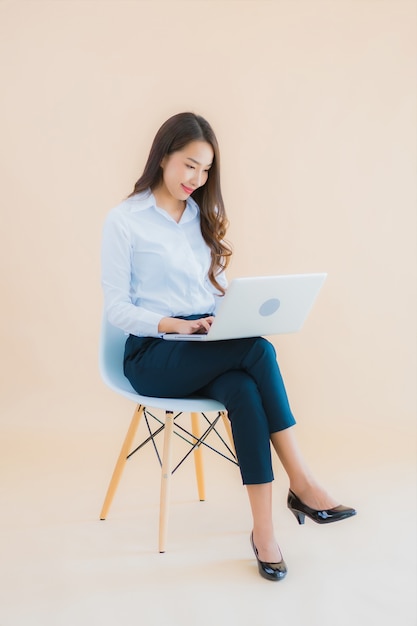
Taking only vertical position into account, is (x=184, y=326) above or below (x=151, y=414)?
above

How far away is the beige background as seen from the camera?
294 centimetres

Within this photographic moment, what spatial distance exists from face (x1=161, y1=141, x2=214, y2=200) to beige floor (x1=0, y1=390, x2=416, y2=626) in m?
0.97

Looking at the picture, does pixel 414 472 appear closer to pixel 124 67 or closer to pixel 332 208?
pixel 332 208

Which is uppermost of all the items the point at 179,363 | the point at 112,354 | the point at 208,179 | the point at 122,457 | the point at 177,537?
the point at 208,179

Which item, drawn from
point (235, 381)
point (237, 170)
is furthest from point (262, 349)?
point (237, 170)

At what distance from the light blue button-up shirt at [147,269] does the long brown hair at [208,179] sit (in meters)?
0.06

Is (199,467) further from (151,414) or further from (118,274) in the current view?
(118,274)

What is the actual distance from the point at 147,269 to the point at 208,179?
13.2 inches

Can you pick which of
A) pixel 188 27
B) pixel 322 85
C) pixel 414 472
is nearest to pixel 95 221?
pixel 188 27

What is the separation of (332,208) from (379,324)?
0.52 meters

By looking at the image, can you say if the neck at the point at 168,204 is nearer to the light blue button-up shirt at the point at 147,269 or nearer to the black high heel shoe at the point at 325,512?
the light blue button-up shirt at the point at 147,269

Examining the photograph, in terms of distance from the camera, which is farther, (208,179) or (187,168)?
(208,179)

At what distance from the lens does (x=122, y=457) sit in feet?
7.25

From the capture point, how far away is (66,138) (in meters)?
2.95
